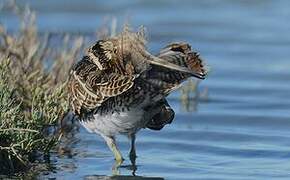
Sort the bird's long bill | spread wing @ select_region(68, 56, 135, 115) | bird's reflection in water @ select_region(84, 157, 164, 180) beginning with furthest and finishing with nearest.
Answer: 1. bird's reflection in water @ select_region(84, 157, 164, 180)
2. spread wing @ select_region(68, 56, 135, 115)
3. the bird's long bill

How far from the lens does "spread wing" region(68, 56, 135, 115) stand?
8.21 m

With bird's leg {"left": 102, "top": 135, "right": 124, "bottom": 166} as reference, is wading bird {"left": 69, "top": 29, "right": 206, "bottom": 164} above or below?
above

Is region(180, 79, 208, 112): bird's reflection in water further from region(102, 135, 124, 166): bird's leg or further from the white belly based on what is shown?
the white belly

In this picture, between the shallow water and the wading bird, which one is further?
the shallow water

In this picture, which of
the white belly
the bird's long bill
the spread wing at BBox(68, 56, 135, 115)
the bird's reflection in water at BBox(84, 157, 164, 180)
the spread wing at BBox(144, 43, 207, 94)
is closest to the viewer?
the bird's long bill

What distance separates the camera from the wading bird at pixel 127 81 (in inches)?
324

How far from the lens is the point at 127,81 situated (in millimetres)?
8164

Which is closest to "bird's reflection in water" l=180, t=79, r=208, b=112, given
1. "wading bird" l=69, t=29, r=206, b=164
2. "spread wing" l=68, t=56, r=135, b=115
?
"wading bird" l=69, t=29, r=206, b=164

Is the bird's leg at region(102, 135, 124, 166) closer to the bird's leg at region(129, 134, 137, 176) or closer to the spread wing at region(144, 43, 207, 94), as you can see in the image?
the bird's leg at region(129, 134, 137, 176)

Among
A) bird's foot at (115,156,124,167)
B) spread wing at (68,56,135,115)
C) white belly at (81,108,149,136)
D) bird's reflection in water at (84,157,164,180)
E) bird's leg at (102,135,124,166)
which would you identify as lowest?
bird's reflection in water at (84,157,164,180)

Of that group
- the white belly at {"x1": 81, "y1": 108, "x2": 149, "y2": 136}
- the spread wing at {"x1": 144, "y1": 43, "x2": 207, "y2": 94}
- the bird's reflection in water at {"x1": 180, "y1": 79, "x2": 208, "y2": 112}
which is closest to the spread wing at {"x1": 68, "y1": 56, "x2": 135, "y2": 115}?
the white belly at {"x1": 81, "y1": 108, "x2": 149, "y2": 136}

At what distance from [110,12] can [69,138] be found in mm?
6974

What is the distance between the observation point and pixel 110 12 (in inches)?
688

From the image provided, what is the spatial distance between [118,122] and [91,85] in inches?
18.0
